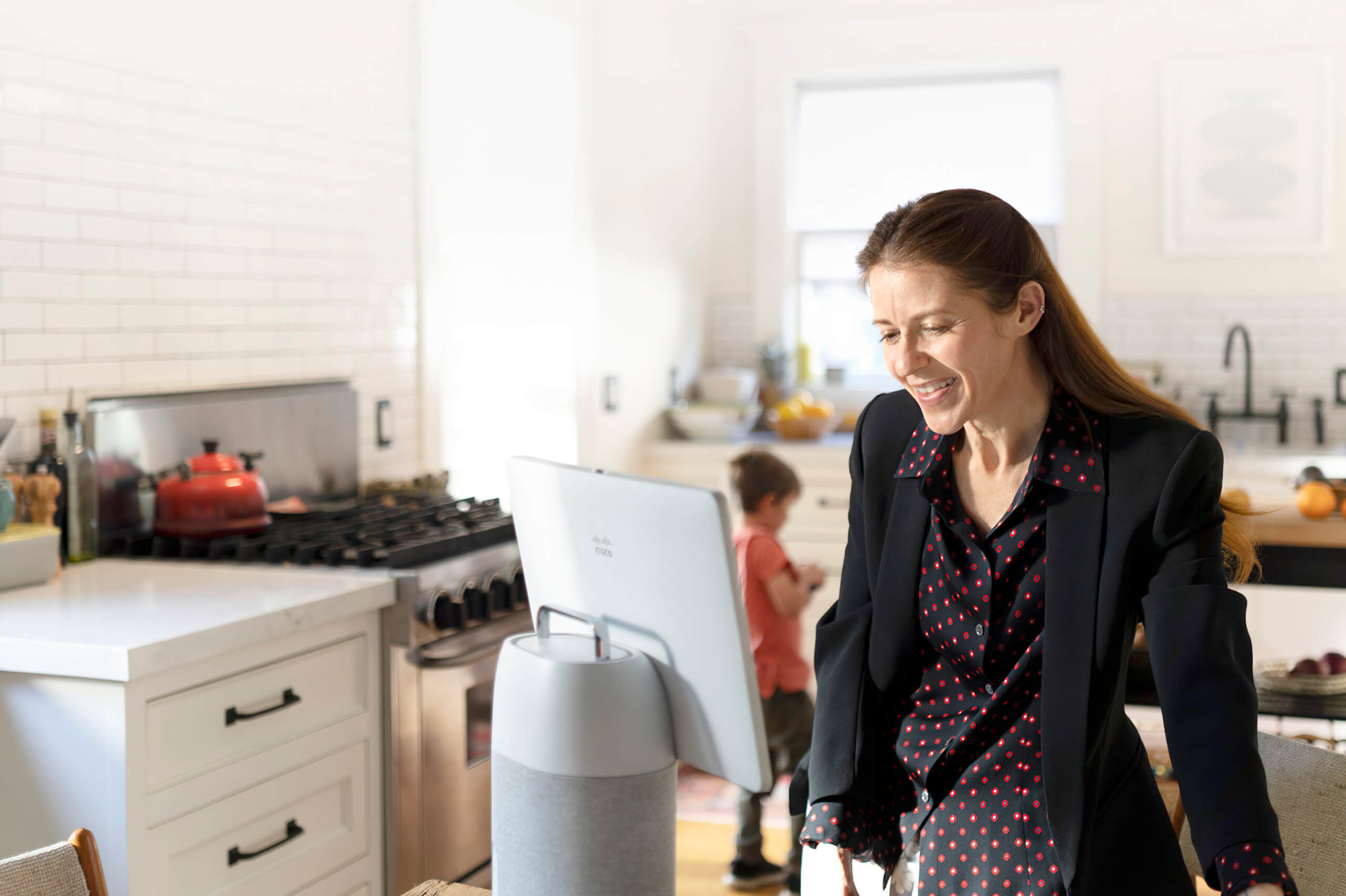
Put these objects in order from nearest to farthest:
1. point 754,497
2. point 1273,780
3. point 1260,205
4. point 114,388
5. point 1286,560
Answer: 1. point 1273,780
2. point 1286,560
3. point 114,388
4. point 754,497
5. point 1260,205

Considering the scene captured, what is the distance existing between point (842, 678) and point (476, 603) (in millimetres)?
1466

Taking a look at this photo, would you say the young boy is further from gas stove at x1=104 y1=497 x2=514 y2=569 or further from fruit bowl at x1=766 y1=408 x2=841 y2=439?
fruit bowl at x1=766 y1=408 x2=841 y2=439

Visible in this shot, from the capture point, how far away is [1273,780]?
5.57 ft

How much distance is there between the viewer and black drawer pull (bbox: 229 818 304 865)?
7.37 feet

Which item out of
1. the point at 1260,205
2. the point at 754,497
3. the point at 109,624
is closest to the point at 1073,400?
the point at 109,624

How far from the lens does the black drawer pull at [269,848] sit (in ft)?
7.37

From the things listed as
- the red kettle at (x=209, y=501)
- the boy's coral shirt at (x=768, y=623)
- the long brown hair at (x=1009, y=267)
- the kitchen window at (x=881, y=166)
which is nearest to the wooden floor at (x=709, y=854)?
the boy's coral shirt at (x=768, y=623)

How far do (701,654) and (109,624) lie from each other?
1268mm

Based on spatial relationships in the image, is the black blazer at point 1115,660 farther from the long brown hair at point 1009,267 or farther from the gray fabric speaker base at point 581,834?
the gray fabric speaker base at point 581,834

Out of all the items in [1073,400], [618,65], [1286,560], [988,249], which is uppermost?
[618,65]

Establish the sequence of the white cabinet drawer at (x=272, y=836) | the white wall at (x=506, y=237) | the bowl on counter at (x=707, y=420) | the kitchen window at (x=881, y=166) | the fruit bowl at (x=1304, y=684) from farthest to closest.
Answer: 1. the kitchen window at (x=881, y=166)
2. the bowl on counter at (x=707, y=420)
3. the white wall at (x=506, y=237)
4. the fruit bowl at (x=1304, y=684)
5. the white cabinet drawer at (x=272, y=836)

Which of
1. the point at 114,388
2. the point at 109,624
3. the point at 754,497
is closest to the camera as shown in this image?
the point at 109,624

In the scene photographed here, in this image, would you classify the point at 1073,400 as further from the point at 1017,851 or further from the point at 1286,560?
the point at 1286,560

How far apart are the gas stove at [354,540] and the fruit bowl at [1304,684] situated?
1.66 meters
